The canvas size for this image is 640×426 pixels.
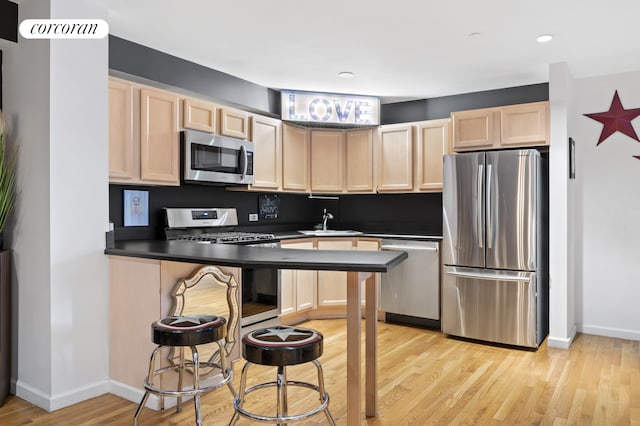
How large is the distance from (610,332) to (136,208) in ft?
14.6

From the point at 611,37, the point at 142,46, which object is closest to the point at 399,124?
the point at 611,37

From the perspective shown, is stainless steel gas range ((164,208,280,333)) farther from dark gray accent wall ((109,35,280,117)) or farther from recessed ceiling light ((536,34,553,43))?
recessed ceiling light ((536,34,553,43))

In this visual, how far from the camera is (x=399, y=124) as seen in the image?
4887mm

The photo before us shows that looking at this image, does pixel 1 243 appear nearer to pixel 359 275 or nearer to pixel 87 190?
pixel 87 190

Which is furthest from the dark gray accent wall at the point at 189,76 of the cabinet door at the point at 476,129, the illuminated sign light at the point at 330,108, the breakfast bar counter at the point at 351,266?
the cabinet door at the point at 476,129

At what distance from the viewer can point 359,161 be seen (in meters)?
5.11

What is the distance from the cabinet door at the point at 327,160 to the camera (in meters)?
5.11

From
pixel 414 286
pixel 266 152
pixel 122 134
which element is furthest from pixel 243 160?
pixel 414 286

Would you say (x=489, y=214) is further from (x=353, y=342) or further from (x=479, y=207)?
(x=353, y=342)

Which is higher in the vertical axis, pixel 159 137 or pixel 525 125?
pixel 525 125

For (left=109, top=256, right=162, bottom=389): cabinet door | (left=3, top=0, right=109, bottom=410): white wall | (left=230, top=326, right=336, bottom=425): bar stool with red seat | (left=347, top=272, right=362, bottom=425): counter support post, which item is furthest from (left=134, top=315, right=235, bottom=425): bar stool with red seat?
(left=3, top=0, right=109, bottom=410): white wall

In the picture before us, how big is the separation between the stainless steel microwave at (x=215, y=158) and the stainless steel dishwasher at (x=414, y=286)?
1.65m

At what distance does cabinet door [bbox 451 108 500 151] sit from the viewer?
13.7ft

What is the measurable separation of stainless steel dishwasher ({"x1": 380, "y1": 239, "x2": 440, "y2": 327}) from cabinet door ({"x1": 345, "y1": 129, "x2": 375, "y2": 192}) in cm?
79
